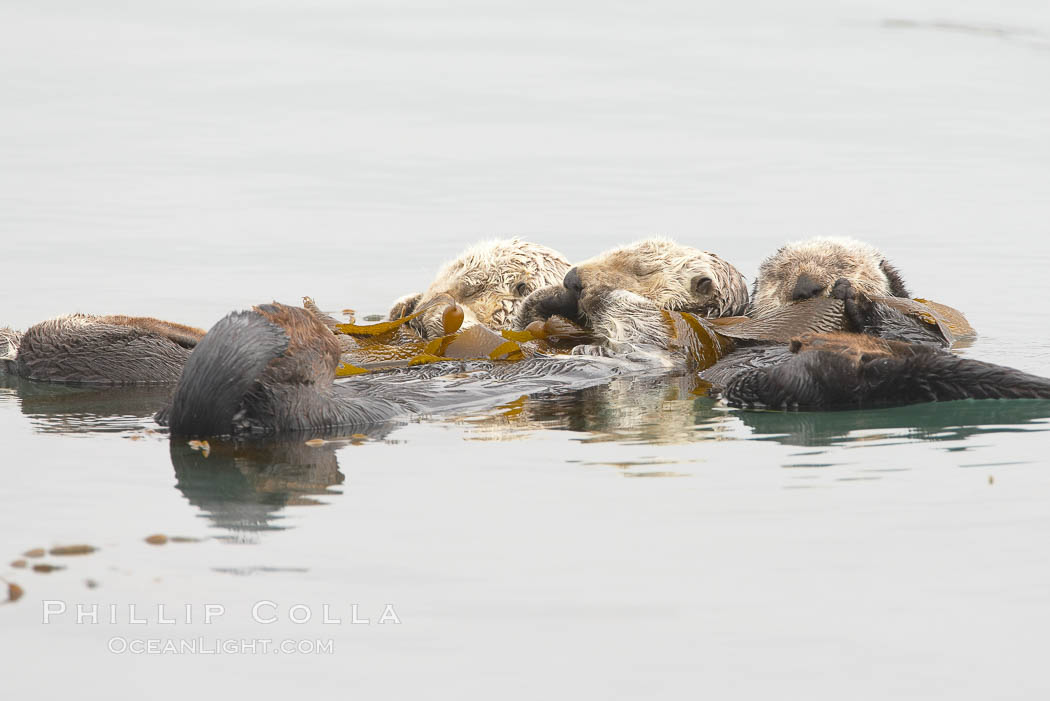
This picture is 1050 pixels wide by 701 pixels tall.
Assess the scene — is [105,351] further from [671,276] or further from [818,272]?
[818,272]

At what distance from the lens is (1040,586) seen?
317 cm

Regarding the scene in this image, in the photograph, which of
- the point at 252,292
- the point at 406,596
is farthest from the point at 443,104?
the point at 406,596

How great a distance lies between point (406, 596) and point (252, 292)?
6175 mm

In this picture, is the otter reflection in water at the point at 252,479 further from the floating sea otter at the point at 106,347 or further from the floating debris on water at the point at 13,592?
the floating sea otter at the point at 106,347

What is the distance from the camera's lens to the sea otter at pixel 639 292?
6.02 metres

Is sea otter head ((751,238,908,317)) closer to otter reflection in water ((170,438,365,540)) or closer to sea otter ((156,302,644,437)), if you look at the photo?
sea otter ((156,302,644,437))

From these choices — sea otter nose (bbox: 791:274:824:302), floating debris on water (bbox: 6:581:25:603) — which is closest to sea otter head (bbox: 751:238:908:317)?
sea otter nose (bbox: 791:274:824:302)

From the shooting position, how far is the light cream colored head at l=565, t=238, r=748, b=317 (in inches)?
249

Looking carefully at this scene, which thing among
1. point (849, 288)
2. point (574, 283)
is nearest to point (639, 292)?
point (574, 283)

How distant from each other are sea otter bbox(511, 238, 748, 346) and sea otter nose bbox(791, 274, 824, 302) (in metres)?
0.45

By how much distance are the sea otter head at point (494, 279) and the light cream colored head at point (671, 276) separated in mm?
Answer: 297

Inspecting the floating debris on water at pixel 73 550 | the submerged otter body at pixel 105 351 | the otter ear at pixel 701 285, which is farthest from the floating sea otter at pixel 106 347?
the floating debris on water at pixel 73 550

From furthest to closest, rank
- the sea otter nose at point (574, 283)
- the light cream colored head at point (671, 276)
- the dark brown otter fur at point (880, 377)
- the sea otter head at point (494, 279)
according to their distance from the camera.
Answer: the sea otter head at point (494, 279) < the light cream colored head at point (671, 276) < the sea otter nose at point (574, 283) < the dark brown otter fur at point (880, 377)

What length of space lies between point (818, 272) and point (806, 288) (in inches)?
5.8
